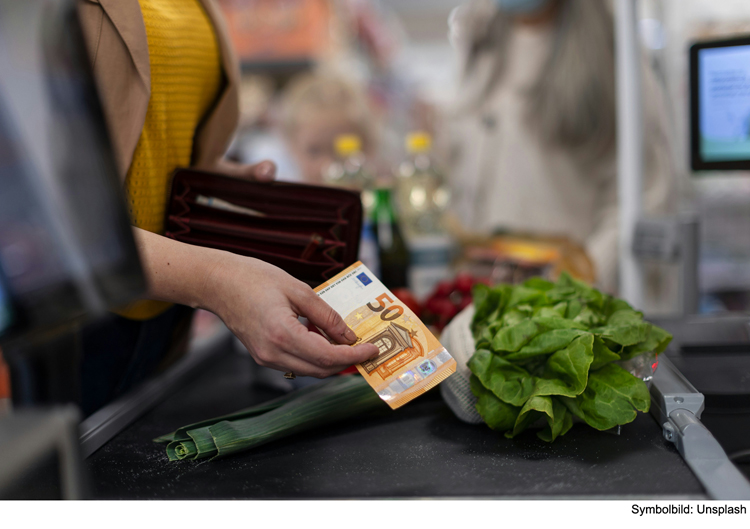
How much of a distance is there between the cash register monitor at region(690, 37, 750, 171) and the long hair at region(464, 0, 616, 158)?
1.07 m

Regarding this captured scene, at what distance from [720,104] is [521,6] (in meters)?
1.26

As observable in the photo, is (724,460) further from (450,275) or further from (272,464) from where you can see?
(450,275)

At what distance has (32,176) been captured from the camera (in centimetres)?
48

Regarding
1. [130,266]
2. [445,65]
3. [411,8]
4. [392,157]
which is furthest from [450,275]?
[445,65]

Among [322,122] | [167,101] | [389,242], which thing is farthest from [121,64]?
[322,122]

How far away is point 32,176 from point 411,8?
30.0ft

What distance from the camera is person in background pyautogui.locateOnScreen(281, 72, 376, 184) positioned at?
2.45 m

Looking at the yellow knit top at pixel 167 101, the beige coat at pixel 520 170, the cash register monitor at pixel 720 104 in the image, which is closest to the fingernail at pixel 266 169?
the yellow knit top at pixel 167 101

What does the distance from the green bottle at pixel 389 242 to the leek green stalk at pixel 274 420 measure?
0.71m

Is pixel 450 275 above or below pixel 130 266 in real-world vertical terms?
below

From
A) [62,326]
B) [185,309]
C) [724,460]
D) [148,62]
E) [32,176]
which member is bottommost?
[724,460]

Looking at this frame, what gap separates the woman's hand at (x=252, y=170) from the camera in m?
0.98

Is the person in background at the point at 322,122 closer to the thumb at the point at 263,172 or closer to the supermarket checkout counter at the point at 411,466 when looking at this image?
the thumb at the point at 263,172

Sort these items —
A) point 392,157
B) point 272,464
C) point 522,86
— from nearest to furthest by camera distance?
point 272,464 < point 522,86 < point 392,157
